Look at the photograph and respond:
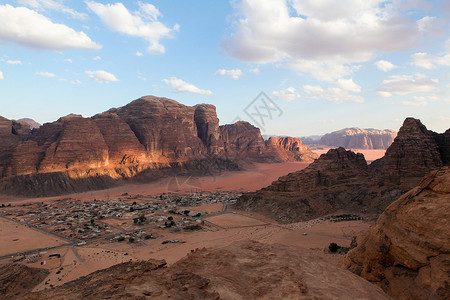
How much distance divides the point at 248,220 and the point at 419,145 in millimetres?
30289

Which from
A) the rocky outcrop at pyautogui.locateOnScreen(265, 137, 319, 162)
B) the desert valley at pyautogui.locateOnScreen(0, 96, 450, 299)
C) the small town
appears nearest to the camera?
the desert valley at pyautogui.locateOnScreen(0, 96, 450, 299)

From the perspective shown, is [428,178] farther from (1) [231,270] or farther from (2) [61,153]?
(2) [61,153]

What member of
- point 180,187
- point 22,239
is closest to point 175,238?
point 22,239

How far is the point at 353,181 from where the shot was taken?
49312mm

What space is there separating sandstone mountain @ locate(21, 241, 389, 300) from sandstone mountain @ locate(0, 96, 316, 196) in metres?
80.2

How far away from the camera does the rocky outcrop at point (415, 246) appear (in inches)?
387

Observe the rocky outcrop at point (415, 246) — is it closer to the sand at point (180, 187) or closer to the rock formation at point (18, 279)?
the rock formation at point (18, 279)

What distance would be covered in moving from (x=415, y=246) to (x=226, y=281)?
8.25 meters

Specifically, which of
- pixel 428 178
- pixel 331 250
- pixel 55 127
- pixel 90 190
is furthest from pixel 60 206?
pixel 428 178

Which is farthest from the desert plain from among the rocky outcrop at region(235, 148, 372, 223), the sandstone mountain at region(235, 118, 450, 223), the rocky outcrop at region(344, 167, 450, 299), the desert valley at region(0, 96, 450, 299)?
the rocky outcrop at region(344, 167, 450, 299)

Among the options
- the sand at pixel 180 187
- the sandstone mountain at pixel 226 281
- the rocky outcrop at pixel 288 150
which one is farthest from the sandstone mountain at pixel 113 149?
the sandstone mountain at pixel 226 281

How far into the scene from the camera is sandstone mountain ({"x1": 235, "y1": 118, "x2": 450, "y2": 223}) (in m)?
40.5

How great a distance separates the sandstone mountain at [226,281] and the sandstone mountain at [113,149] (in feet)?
263

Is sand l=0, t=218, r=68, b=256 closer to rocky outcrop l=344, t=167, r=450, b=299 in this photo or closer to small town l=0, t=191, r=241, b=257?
small town l=0, t=191, r=241, b=257
